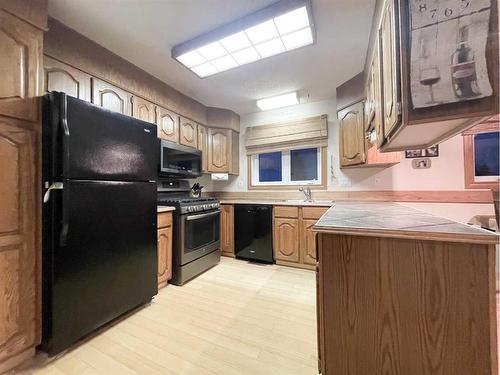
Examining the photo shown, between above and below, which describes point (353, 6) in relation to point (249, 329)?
above

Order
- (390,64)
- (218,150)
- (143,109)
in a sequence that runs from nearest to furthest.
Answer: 1. (390,64)
2. (143,109)
3. (218,150)

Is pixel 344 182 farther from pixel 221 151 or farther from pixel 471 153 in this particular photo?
pixel 221 151

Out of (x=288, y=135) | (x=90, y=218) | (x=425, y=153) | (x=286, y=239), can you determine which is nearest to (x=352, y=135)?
(x=425, y=153)

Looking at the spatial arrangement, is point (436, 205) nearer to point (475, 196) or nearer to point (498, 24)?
point (475, 196)

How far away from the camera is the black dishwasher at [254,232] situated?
10.5 ft

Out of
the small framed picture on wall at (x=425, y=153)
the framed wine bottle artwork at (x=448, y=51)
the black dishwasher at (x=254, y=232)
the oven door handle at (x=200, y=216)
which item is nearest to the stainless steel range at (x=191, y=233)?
the oven door handle at (x=200, y=216)

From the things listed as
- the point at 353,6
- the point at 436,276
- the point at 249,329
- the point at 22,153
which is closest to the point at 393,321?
the point at 436,276

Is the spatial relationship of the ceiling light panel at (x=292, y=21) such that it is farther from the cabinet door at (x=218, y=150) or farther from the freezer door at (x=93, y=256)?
the cabinet door at (x=218, y=150)

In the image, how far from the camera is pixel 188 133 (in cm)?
320

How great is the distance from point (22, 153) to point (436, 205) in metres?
3.92

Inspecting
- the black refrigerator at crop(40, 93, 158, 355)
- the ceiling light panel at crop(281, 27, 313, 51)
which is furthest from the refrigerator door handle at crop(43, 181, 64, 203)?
the ceiling light panel at crop(281, 27, 313, 51)

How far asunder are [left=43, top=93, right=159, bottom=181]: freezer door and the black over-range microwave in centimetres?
68

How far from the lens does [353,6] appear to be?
1.62 meters

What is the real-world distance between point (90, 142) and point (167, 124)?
4.52 feet
